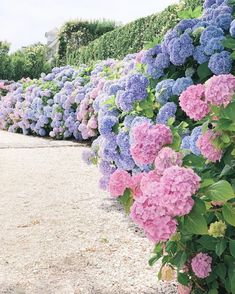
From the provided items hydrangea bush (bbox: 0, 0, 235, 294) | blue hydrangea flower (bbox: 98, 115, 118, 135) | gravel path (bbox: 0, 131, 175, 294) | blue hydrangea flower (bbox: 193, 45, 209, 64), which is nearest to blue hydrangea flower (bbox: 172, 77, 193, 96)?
hydrangea bush (bbox: 0, 0, 235, 294)

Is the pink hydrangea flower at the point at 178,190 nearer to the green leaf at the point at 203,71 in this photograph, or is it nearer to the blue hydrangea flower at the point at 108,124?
the green leaf at the point at 203,71

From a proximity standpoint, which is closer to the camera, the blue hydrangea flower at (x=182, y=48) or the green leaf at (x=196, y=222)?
the green leaf at (x=196, y=222)

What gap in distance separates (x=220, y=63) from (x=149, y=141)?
4.68ft

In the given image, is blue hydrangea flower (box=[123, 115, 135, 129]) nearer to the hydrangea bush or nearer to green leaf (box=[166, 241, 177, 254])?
the hydrangea bush

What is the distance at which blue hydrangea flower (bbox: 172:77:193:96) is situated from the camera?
3.45m

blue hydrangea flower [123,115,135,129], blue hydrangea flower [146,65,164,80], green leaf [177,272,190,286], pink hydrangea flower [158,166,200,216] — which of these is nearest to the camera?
pink hydrangea flower [158,166,200,216]

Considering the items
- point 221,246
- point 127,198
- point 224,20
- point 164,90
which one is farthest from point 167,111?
point 221,246

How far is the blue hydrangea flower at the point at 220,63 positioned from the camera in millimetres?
3260

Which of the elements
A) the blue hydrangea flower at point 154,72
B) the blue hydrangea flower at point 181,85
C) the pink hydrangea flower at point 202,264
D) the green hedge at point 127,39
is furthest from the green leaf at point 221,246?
the green hedge at point 127,39

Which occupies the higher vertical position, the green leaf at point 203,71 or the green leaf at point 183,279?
the green leaf at point 203,71

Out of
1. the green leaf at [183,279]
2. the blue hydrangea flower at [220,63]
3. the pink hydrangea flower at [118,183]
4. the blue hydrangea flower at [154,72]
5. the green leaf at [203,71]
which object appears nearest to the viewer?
the pink hydrangea flower at [118,183]

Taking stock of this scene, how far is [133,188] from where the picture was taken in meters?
2.19

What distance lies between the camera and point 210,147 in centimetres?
214

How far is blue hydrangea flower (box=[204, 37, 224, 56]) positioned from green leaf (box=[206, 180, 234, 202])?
177cm
